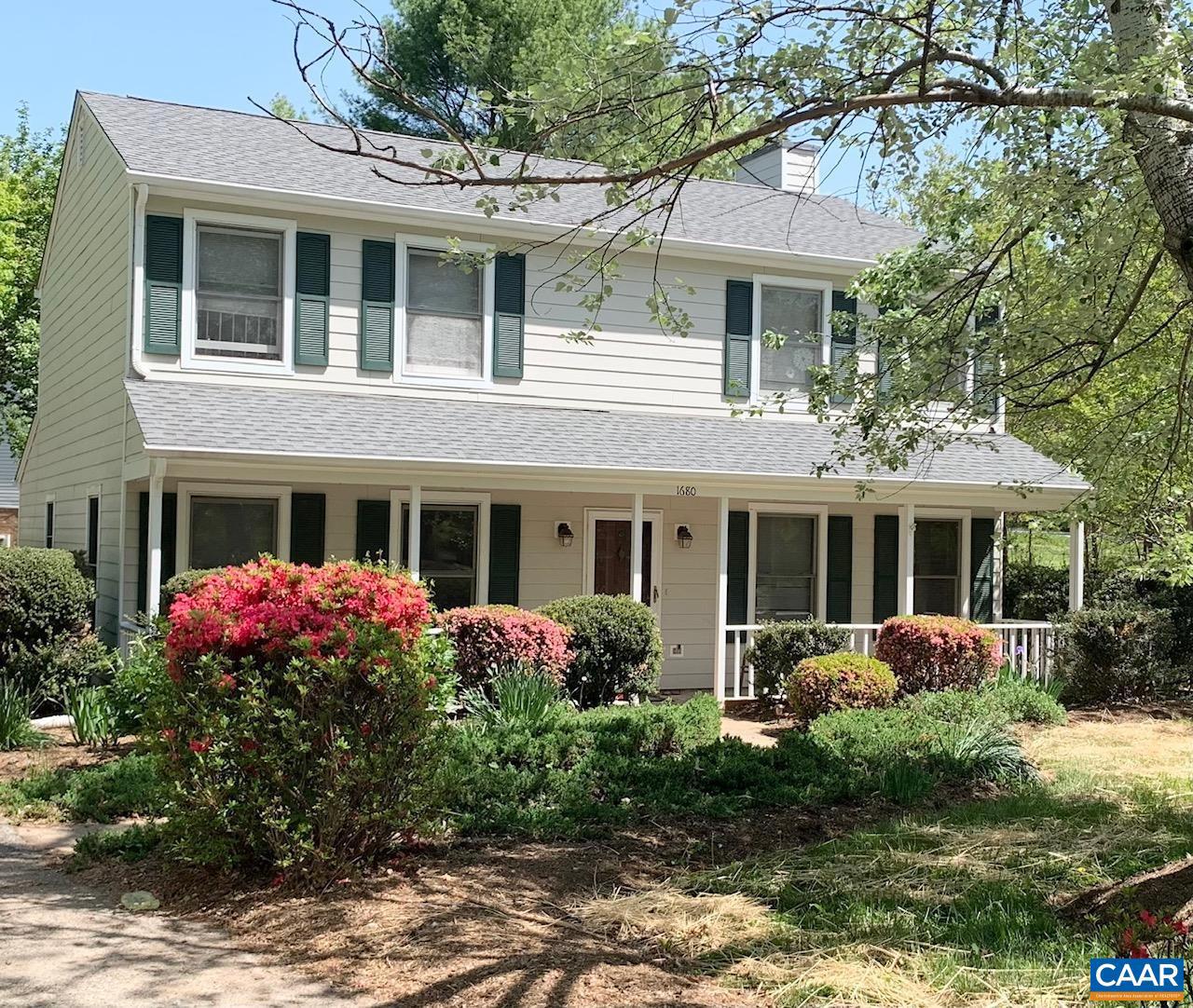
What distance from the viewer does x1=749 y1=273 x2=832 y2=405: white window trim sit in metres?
14.7

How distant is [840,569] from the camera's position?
1513 centimetres

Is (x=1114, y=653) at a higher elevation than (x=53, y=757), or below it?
higher

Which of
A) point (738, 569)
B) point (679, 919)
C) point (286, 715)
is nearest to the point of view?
point (679, 919)

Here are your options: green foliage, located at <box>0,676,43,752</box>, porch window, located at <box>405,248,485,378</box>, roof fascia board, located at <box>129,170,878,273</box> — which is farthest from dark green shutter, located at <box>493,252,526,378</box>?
green foliage, located at <box>0,676,43,752</box>

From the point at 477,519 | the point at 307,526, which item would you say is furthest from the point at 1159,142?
the point at 307,526

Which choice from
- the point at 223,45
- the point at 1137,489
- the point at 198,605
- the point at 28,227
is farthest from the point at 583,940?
the point at 28,227

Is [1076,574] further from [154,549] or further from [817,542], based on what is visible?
[154,549]

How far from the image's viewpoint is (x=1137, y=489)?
9516 millimetres

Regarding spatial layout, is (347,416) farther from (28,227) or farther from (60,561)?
(28,227)

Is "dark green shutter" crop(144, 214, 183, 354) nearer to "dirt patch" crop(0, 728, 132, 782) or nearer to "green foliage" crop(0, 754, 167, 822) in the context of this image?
"dirt patch" crop(0, 728, 132, 782)

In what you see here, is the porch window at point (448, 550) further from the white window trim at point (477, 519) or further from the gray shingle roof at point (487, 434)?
the gray shingle roof at point (487, 434)

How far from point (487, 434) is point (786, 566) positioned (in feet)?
15.6

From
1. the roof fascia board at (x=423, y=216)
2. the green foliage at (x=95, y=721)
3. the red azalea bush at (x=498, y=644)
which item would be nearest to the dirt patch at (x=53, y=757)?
the green foliage at (x=95, y=721)

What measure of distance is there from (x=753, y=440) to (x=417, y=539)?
15.0 feet
